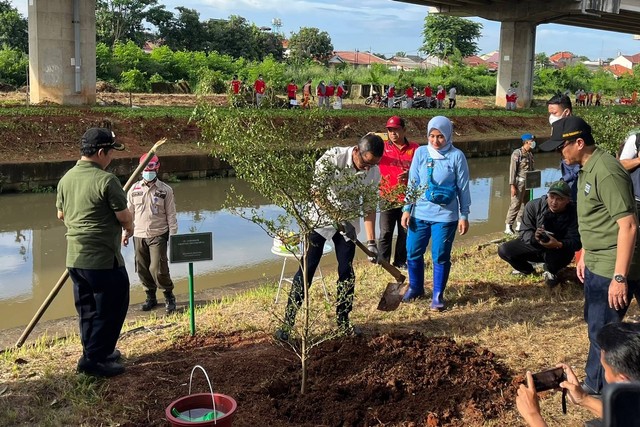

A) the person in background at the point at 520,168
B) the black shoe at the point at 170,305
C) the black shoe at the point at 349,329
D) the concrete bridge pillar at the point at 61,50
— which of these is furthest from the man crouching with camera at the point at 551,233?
the concrete bridge pillar at the point at 61,50

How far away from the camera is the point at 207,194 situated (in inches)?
573

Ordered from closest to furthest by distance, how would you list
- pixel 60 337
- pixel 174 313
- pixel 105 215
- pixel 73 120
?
pixel 105 215, pixel 60 337, pixel 174 313, pixel 73 120

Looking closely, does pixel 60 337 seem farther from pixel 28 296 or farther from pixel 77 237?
pixel 28 296

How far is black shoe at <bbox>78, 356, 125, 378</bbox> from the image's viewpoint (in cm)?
419

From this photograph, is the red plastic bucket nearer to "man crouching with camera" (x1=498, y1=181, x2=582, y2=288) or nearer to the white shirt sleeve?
the white shirt sleeve

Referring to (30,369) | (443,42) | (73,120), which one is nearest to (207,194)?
(73,120)

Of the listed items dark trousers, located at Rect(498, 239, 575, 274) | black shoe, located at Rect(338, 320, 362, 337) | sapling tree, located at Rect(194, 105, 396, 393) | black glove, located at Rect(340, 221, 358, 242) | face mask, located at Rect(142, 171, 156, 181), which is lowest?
black shoe, located at Rect(338, 320, 362, 337)

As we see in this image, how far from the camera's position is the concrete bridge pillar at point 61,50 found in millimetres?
19172

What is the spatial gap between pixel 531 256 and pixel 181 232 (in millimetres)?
6041

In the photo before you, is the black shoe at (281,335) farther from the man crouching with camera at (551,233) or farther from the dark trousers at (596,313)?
the man crouching with camera at (551,233)

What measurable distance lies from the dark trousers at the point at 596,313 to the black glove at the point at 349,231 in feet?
5.07

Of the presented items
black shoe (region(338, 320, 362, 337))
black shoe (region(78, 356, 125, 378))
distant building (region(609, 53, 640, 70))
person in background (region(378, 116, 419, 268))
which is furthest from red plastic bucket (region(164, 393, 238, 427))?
distant building (region(609, 53, 640, 70))

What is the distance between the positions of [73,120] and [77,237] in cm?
1325

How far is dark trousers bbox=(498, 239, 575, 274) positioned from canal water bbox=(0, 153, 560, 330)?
5.32 ft
